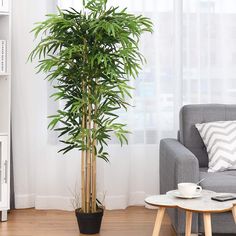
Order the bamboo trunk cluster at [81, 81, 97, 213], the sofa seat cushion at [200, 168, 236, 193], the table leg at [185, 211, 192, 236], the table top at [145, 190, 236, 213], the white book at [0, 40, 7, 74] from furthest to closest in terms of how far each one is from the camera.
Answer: the white book at [0, 40, 7, 74], the bamboo trunk cluster at [81, 81, 97, 213], the sofa seat cushion at [200, 168, 236, 193], the table leg at [185, 211, 192, 236], the table top at [145, 190, 236, 213]

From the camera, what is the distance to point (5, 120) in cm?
388

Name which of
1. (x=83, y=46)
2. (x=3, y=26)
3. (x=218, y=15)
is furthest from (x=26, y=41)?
(x=218, y=15)

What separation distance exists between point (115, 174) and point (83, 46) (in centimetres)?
120

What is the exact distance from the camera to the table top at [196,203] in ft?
8.39

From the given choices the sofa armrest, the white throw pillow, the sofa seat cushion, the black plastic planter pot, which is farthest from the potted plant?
the sofa seat cushion

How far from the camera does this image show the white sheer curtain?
4.18 m

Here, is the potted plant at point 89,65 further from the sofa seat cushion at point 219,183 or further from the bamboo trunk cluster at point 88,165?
the sofa seat cushion at point 219,183

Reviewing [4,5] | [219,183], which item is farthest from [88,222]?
[4,5]

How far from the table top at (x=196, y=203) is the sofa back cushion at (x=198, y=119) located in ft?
2.89

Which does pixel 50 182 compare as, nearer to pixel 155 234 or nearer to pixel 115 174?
pixel 115 174

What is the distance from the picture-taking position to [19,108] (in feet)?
13.7

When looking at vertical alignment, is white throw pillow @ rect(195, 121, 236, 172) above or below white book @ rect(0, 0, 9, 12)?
below

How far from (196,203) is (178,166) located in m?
0.49

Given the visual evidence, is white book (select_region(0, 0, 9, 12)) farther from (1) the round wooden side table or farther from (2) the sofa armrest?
(1) the round wooden side table
